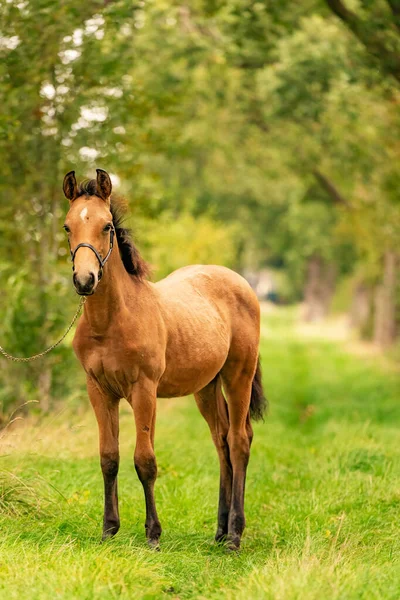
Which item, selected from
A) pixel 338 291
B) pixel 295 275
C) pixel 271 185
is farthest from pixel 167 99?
pixel 338 291

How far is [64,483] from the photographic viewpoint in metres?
8.58

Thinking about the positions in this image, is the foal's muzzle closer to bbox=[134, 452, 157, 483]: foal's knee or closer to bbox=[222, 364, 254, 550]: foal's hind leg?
bbox=[134, 452, 157, 483]: foal's knee

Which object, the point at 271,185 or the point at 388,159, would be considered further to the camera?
the point at 271,185

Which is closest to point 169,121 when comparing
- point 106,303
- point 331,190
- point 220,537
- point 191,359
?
point 331,190

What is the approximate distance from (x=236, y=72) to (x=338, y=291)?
38.8 m

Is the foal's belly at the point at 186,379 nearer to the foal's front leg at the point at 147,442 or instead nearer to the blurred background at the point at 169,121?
the foal's front leg at the point at 147,442

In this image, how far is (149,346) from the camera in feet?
22.2

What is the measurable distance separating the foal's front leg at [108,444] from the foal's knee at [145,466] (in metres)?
0.21

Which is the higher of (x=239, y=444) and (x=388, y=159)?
(x=239, y=444)

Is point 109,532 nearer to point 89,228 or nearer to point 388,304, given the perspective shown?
point 89,228

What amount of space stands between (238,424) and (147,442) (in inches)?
55.9

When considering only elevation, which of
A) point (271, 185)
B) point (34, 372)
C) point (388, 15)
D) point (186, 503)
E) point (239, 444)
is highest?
point (388, 15)

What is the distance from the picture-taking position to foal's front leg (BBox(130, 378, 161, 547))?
6.72 metres

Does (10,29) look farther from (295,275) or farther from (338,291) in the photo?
(338,291)
